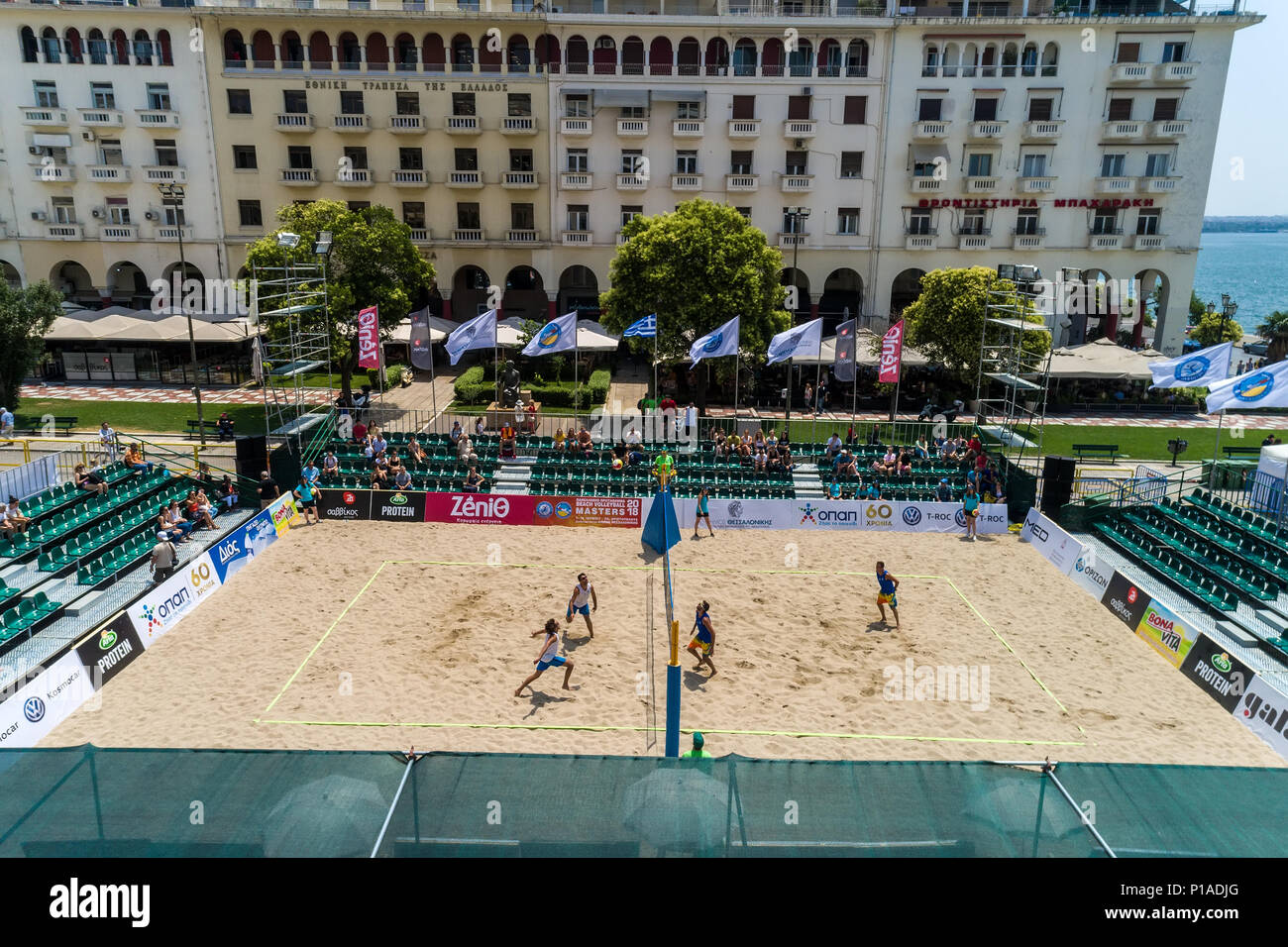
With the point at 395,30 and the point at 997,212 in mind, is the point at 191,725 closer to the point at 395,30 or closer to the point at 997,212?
the point at 395,30

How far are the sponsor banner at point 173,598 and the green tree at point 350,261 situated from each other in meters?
14.8

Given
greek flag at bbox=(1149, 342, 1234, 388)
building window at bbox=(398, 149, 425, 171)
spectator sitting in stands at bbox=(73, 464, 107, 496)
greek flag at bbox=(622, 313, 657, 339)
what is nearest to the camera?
spectator sitting in stands at bbox=(73, 464, 107, 496)

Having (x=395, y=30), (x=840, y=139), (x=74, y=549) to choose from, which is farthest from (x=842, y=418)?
(x=395, y=30)

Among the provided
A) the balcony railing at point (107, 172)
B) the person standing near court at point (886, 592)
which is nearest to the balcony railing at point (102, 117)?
the balcony railing at point (107, 172)

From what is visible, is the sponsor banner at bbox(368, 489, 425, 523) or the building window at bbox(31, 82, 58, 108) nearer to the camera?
the sponsor banner at bbox(368, 489, 425, 523)

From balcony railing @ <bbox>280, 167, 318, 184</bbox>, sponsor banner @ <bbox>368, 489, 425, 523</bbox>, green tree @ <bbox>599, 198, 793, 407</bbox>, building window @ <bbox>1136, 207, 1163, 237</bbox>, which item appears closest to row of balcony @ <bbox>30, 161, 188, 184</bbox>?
balcony railing @ <bbox>280, 167, 318, 184</bbox>

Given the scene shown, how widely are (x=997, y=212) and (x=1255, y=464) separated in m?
25.2

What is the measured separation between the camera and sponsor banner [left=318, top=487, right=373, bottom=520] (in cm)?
2580

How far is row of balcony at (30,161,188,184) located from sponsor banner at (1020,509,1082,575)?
46.0 m

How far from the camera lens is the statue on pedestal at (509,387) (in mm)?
36525

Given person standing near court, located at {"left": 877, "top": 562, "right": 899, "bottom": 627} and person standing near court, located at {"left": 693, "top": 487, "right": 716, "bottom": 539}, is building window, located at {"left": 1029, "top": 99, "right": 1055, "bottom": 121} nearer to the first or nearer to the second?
person standing near court, located at {"left": 693, "top": 487, "right": 716, "bottom": 539}

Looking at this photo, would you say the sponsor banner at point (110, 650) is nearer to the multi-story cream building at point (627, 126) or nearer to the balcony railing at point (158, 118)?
the multi-story cream building at point (627, 126)

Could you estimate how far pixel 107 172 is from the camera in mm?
47031

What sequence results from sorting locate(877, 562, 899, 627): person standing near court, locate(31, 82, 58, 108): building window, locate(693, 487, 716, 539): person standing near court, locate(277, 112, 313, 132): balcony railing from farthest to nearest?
1. locate(31, 82, 58, 108): building window
2. locate(277, 112, 313, 132): balcony railing
3. locate(693, 487, 716, 539): person standing near court
4. locate(877, 562, 899, 627): person standing near court
